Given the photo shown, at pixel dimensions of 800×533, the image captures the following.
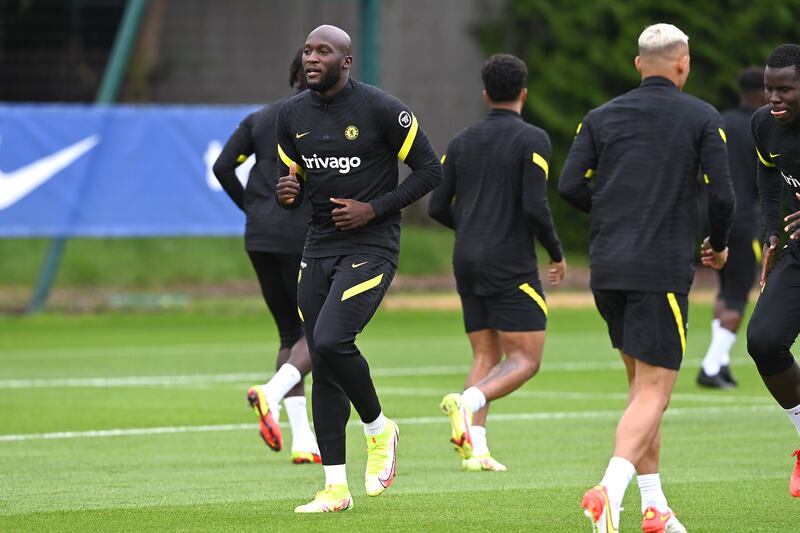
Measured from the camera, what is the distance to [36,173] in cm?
2184

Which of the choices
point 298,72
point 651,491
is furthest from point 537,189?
point 651,491

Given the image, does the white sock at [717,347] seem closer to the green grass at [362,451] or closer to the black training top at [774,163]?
the green grass at [362,451]

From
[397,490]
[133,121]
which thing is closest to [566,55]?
[133,121]

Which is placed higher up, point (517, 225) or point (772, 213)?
point (772, 213)

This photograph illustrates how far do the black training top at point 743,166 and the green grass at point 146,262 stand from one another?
14.4 meters

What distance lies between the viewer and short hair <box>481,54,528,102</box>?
397 inches

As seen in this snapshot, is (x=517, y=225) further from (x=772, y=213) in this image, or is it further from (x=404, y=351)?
(x=404, y=351)

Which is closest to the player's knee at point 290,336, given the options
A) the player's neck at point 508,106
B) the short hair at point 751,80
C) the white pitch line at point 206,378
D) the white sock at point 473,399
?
the white sock at point 473,399

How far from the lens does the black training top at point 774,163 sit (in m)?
7.88

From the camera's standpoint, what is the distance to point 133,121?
2234cm

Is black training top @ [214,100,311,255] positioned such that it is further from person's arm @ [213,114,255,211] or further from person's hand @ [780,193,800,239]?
person's hand @ [780,193,800,239]

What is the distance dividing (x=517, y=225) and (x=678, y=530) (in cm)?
333

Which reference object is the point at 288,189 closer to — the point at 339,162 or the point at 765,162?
the point at 339,162

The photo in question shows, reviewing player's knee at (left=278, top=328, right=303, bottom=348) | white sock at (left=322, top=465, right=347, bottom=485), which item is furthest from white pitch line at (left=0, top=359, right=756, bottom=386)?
white sock at (left=322, top=465, right=347, bottom=485)
